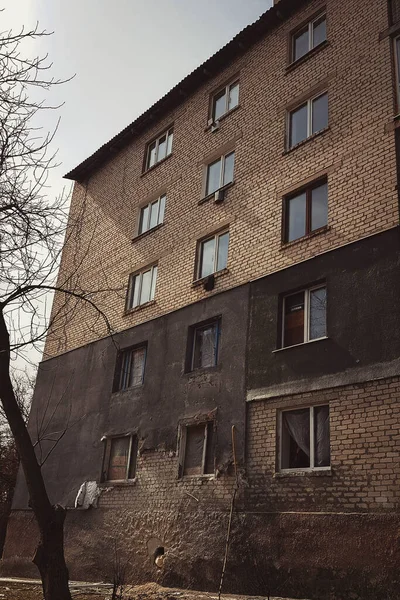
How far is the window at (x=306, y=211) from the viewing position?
1229 cm

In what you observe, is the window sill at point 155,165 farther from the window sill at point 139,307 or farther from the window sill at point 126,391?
the window sill at point 126,391

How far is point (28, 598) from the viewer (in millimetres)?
10594

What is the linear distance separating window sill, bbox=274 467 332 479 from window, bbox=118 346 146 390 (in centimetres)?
559

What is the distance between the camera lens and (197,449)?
12391 millimetres

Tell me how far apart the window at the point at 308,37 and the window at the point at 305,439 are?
31.1 feet

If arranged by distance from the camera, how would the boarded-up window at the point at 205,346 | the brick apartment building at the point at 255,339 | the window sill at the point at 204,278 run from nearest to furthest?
1. the brick apartment building at the point at 255,339
2. the boarded-up window at the point at 205,346
3. the window sill at the point at 204,278

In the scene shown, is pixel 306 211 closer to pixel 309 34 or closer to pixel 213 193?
pixel 213 193

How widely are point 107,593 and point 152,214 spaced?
35.9ft

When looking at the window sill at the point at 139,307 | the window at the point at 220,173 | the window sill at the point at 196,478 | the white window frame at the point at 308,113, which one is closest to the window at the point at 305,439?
the window sill at the point at 196,478

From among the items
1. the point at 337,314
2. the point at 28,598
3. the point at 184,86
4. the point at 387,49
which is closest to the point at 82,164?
the point at 184,86

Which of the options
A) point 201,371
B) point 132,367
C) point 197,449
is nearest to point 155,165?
point 132,367

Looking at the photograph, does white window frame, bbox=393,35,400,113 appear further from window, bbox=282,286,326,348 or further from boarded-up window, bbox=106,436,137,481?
boarded-up window, bbox=106,436,137,481

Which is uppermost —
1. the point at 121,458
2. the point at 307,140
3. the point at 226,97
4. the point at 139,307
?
the point at 226,97

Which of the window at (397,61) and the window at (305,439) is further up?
the window at (397,61)
